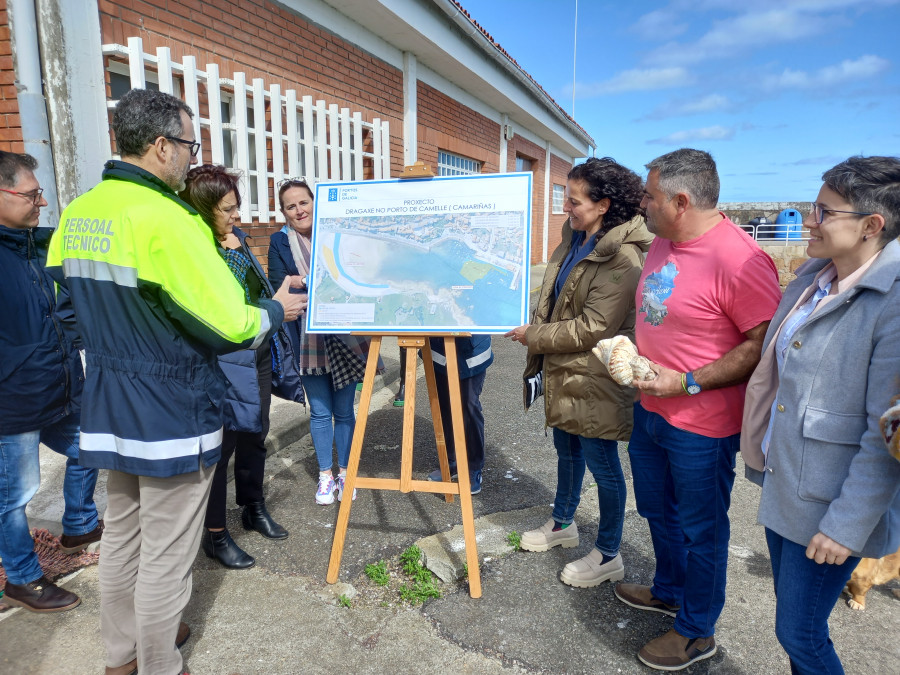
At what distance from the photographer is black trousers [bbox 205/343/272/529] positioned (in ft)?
9.16

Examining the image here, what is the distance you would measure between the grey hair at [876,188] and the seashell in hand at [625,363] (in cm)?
81

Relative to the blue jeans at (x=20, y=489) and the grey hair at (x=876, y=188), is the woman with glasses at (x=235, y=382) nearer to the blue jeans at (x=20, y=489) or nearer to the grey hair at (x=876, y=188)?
the blue jeans at (x=20, y=489)

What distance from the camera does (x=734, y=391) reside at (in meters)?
2.01

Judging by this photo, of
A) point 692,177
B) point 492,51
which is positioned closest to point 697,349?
point 692,177

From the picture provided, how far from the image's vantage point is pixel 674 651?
218cm

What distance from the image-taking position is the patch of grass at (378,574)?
2729 mm

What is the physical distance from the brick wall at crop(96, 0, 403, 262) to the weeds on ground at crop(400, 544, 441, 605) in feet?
12.5

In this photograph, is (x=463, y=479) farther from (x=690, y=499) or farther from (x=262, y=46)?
(x=262, y=46)

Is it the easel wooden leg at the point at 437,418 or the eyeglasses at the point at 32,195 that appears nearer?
the eyeglasses at the point at 32,195

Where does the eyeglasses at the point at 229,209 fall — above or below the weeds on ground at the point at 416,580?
above

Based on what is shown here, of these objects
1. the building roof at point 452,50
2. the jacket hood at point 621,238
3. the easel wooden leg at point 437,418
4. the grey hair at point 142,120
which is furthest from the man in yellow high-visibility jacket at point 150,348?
the building roof at point 452,50

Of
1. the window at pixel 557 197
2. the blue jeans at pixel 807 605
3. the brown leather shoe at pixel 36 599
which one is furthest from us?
the window at pixel 557 197

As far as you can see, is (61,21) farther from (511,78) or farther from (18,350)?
(511,78)

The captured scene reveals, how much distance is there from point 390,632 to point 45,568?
1.69 m
